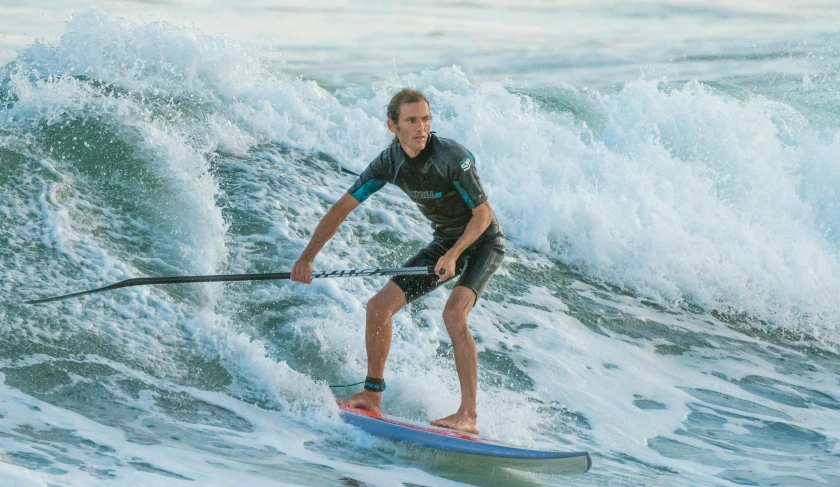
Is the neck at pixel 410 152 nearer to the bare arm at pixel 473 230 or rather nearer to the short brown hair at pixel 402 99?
the short brown hair at pixel 402 99

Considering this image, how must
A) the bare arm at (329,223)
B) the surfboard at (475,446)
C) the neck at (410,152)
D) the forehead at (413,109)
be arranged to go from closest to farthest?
the surfboard at (475,446) < the forehead at (413,109) < the neck at (410,152) < the bare arm at (329,223)

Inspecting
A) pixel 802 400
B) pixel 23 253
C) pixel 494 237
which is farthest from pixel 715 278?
pixel 23 253

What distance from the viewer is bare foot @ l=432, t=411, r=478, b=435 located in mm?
4430

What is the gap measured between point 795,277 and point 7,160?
823 cm

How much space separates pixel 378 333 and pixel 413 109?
1216 mm

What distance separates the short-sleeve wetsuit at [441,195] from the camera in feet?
14.6

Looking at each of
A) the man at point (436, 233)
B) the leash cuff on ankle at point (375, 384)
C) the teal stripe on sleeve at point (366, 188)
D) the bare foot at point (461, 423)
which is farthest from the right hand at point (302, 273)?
the bare foot at point (461, 423)

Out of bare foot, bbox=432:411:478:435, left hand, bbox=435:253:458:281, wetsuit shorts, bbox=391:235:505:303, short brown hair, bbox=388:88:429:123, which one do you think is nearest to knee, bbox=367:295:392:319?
wetsuit shorts, bbox=391:235:505:303

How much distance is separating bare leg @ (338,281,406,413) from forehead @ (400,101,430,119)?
37.1 inches

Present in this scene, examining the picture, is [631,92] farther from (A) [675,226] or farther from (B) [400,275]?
(B) [400,275]

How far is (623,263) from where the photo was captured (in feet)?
30.2

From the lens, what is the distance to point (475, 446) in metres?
4.22

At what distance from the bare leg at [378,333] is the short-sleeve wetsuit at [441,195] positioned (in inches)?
3.1

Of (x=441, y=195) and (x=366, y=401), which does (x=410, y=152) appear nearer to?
(x=441, y=195)
